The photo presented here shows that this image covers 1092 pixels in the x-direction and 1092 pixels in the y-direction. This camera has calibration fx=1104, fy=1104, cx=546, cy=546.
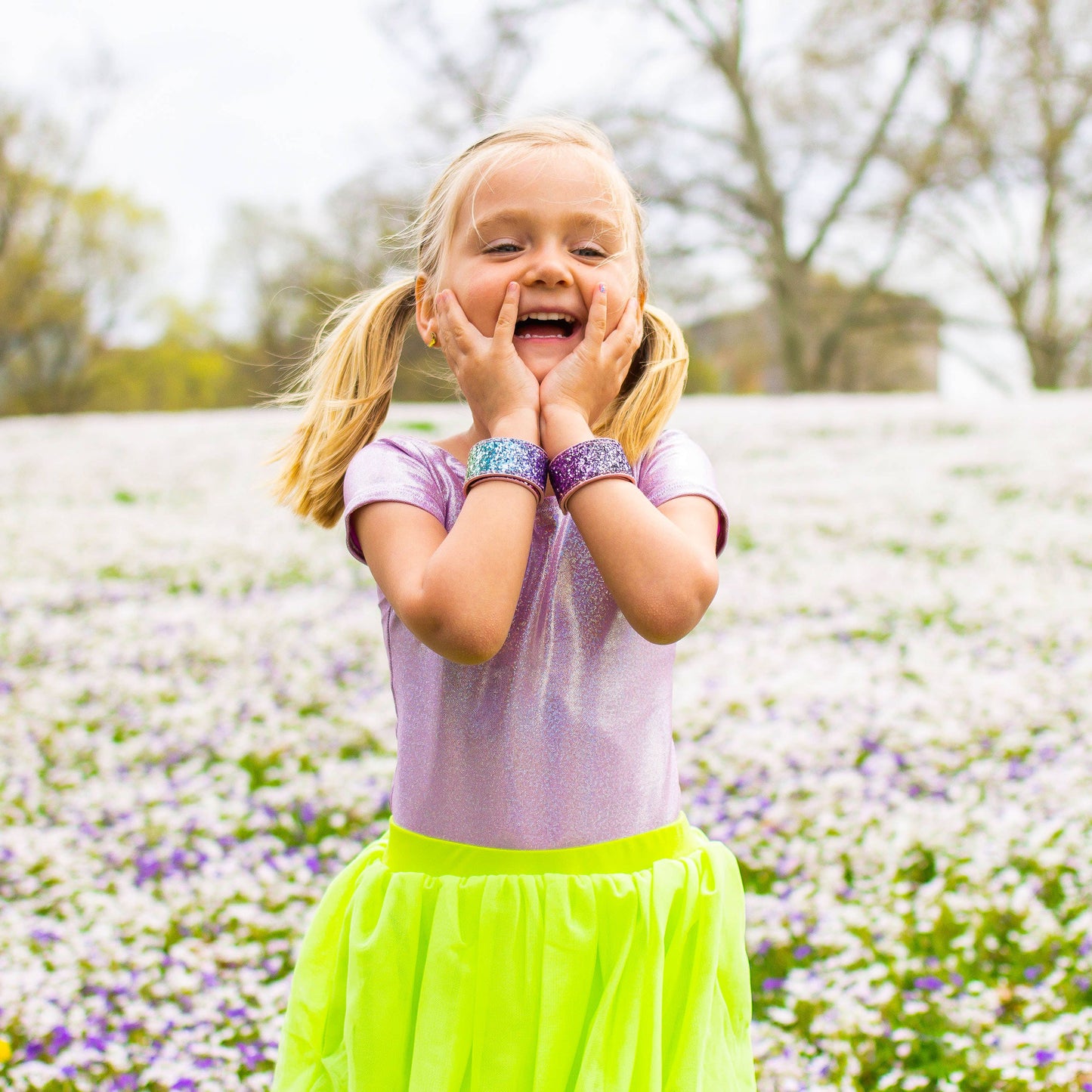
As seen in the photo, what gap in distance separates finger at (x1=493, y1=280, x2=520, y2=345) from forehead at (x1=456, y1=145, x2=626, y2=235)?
14 centimetres

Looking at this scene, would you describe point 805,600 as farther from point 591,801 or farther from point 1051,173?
point 1051,173

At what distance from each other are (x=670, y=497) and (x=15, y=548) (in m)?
11.0

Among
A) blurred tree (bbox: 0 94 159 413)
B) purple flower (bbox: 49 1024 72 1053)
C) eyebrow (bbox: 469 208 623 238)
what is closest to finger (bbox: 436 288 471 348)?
eyebrow (bbox: 469 208 623 238)

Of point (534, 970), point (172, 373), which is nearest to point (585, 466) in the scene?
point (534, 970)

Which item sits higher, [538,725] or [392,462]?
[392,462]

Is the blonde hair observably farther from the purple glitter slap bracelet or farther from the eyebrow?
the purple glitter slap bracelet

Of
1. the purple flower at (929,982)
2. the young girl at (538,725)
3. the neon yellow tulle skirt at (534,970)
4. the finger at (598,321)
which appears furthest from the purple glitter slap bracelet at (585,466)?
the purple flower at (929,982)

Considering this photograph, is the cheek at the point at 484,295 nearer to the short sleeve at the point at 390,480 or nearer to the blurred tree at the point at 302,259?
the short sleeve at the point at 390,480

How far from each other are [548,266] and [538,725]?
0.74 meters

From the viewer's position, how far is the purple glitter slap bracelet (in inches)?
65.4

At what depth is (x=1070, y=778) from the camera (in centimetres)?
495

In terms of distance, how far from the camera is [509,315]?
1.76 metres

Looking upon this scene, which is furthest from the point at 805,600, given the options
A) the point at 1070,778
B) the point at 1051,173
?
the point at 1051,173

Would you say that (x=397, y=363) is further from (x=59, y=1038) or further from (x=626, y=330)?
(x=59, y=1038)
